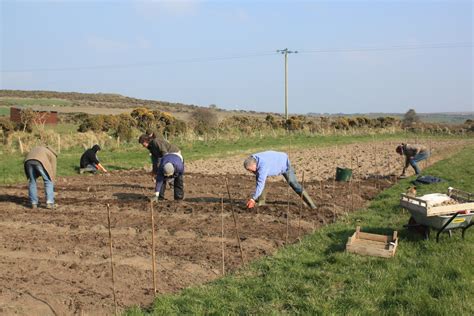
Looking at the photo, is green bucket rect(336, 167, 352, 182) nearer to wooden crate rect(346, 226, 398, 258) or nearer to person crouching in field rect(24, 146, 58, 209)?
wooden crate rect(346, 226, 398, 258)

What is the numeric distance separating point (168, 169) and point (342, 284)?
457 centimetres

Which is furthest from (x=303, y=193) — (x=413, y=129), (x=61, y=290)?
(x=413, y=129)

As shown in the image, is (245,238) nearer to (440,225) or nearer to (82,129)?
(440,225)

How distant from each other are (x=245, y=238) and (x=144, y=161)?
1070 centimetres

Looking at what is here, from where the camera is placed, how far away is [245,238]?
6.68m

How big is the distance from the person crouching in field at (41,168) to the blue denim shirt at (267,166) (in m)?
4.17

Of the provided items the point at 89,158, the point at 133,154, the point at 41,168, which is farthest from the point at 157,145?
the point at 133,154

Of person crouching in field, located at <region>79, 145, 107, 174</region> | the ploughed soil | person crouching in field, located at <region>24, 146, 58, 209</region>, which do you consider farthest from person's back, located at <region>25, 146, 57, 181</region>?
person crouching in field, located at <region>79, 145, 107, 174</region>

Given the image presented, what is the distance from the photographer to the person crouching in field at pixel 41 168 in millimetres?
8516

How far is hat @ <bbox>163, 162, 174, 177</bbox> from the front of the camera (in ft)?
28.1

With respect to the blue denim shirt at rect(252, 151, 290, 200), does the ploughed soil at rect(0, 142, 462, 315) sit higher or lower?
lower

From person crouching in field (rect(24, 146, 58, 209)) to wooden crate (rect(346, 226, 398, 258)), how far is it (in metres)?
5.92

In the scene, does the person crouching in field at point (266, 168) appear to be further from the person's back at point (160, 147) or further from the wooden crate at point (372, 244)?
the person's back at point (160, 147)

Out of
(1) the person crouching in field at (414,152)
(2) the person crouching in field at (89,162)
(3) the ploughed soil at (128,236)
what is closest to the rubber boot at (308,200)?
(3) the ploughed soil at (128,236)
